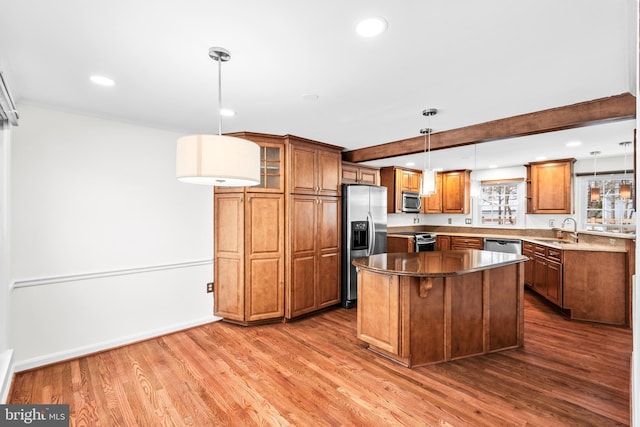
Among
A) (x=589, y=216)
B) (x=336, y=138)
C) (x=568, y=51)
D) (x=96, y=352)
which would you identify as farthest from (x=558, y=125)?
(x=96, y=352)

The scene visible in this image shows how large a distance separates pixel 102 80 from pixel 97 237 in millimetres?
1597

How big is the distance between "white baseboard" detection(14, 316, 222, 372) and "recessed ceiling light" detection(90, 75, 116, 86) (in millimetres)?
2445

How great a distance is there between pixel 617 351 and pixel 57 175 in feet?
18.4

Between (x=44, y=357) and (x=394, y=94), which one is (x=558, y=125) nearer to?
(x=394, y=94)

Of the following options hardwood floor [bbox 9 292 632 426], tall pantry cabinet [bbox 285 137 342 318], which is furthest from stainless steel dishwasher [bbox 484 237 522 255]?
tall pantry cabinet [bbox 285 137 342 318]

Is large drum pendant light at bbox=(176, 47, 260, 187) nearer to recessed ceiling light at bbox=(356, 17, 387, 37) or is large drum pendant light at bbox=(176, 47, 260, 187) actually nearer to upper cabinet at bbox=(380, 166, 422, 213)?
recessed ceiling light at bbox=(356, 17, 387, 37)

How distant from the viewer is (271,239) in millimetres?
3750

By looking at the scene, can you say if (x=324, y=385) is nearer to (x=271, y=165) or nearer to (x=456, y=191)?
(x=271, y=165)

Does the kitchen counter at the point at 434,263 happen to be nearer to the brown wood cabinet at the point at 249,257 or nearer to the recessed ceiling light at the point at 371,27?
the brown wood cabinet at the point at 249,257

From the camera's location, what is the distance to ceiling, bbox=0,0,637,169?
1.46 meters

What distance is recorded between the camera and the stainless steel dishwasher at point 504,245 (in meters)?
5.47

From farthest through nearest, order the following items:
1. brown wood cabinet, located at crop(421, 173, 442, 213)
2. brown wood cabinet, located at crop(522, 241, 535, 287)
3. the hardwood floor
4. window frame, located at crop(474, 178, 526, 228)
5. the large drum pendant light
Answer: brown wood cabinet, located at crop(421, 173, 442, 213), window frame, located at crop(474, 178, 526, 228), brown wood cabinet, located at crop(522, 241, 535, 287), the hardwood floor, the large drum pendant light

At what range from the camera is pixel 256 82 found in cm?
224

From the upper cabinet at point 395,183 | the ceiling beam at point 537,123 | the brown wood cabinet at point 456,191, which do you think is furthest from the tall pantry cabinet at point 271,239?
the brown wood cabinet at point 456,191
